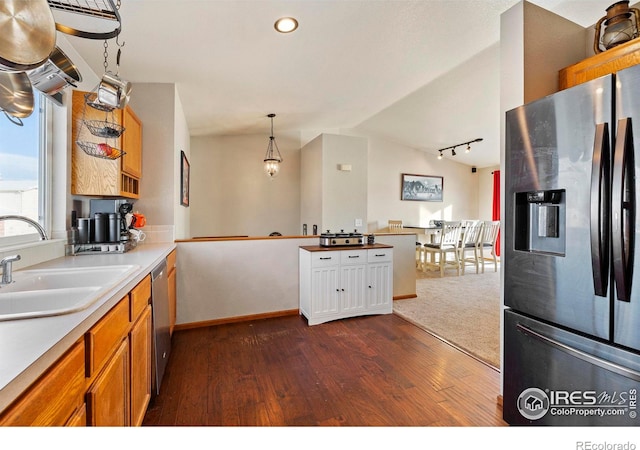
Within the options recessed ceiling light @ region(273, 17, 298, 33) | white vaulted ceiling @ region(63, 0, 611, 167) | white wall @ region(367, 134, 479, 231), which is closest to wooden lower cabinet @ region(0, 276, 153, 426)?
white vaulted ceiling @ region(63, 0, 611, 167)

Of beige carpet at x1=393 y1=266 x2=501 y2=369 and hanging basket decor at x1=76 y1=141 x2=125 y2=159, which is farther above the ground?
hanging basket decor at x1=76 y1=141 x2=125 y2=159

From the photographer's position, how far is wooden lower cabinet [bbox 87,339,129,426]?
93cm

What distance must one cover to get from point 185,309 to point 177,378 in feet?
3.29

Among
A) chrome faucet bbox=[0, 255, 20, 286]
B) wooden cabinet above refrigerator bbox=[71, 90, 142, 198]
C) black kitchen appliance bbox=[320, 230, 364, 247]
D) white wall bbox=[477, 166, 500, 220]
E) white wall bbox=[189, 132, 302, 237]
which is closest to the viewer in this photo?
chrome faucet bbox=[0, 255, 20, 286]

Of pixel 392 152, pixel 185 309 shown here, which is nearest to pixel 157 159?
pixel 185 309

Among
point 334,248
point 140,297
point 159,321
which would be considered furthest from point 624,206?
point 159,321

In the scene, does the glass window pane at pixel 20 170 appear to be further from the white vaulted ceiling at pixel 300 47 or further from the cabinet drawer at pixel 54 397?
the cabinet drawer at pixel 54 397

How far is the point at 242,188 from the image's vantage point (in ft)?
18.0

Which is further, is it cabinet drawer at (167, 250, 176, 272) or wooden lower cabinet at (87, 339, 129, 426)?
cabinet drawer at (167, 250, 176, 272)

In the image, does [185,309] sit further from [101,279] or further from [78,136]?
[78,136]

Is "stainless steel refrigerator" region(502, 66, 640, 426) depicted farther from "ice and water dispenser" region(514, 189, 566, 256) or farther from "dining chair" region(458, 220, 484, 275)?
"dining chair" region(458, 220, 484, 275)

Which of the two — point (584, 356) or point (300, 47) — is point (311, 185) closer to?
point (300, 47)

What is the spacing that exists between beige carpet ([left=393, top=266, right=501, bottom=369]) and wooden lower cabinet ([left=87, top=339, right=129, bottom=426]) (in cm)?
239

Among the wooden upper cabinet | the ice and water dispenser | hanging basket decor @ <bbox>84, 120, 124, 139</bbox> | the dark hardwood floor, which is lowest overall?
the dark hardwood floor
